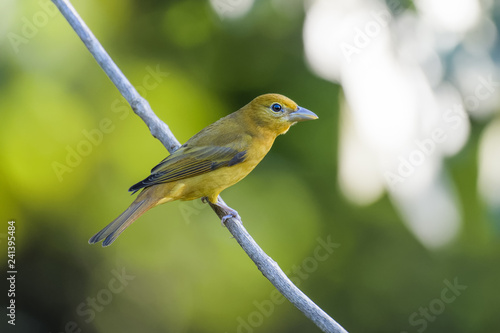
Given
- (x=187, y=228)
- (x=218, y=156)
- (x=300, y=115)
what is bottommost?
(x=187, y=228)

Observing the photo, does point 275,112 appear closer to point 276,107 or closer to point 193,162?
point 276,107

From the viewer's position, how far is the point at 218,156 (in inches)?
151

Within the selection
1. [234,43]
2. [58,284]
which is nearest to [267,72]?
[234,43]

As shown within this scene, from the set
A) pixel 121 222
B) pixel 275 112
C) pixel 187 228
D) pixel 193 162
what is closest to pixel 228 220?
pixel 193 162

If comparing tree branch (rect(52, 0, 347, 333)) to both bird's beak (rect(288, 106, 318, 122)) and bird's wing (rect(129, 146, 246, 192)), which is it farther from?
bird's beak (rect(288, 106, 318, 122))

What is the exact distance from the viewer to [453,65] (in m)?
4.86

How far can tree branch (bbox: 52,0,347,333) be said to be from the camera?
2.84m

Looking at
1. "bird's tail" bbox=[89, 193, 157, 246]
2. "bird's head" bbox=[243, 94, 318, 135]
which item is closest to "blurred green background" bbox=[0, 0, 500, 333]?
"bird's head" bbox=[243, 94, 318, 135]

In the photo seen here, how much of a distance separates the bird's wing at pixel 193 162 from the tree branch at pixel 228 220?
19cm

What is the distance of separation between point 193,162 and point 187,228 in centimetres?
187

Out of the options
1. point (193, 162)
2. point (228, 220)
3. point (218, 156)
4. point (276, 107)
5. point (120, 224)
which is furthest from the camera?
point (276, 107)

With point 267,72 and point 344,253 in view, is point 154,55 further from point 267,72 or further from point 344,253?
point 344,253

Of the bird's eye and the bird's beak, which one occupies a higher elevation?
the bird's eye

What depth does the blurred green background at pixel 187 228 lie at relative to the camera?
539 cm
